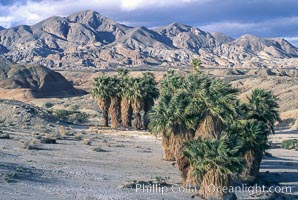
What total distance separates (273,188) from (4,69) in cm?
11946

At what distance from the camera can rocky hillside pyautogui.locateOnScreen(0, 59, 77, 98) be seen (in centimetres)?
12643

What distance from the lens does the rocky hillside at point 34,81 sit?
415 ft

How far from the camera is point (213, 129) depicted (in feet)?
87.4

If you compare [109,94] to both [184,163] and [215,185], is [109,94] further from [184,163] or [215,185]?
[215,185]

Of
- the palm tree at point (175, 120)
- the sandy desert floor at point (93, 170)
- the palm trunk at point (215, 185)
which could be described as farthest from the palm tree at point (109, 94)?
the palm trunk at point (215, 185)

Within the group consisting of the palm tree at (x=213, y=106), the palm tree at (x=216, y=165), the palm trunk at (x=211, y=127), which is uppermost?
the palm tree at (x=213, y=106)

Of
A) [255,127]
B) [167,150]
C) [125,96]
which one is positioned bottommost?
[167,150]

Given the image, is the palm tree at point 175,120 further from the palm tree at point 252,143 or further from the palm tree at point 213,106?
the palm tree at point 252,143

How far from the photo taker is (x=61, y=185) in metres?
24.2

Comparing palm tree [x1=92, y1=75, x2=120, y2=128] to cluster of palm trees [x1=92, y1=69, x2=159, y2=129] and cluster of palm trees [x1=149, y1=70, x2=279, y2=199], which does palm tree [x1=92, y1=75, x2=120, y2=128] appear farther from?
cluster of palm trees [x1=149, y1=70, x2=279, y2=199]

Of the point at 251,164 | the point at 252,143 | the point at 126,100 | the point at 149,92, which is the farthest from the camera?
the point at 126,100

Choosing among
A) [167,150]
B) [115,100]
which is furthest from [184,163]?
[115,100]

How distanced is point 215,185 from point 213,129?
13.2 feet

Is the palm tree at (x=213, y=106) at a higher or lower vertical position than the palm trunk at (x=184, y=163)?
higher
